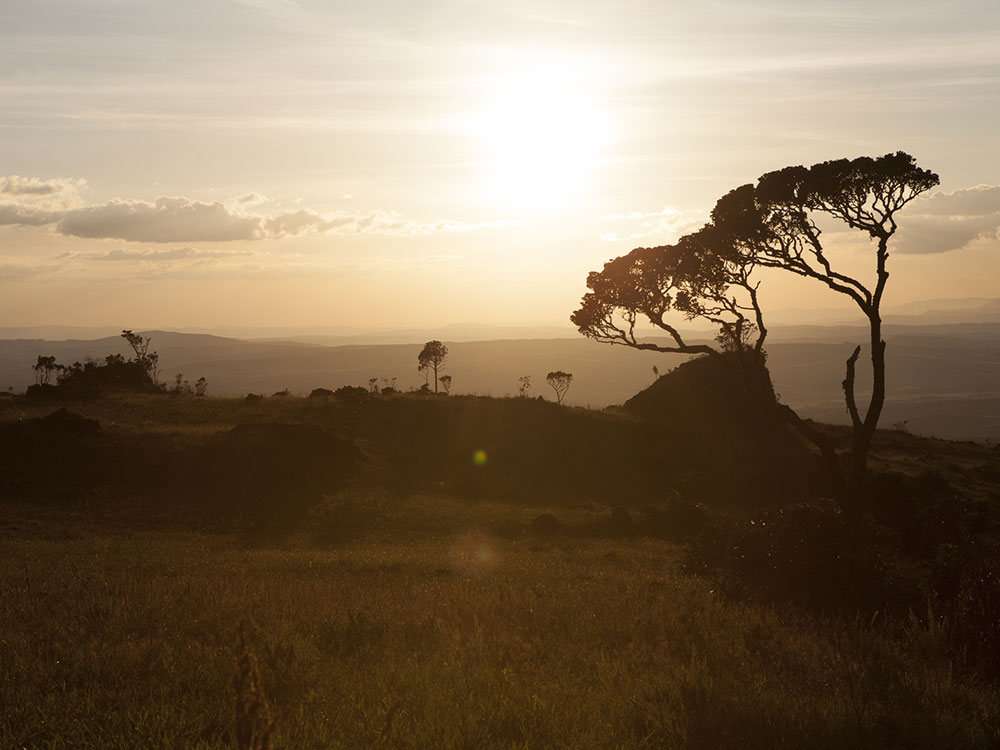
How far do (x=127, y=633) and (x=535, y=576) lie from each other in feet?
32.6

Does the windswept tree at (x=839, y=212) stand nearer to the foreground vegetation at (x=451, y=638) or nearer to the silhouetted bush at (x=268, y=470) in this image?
the foreground vegetation at (x=451, y=638)

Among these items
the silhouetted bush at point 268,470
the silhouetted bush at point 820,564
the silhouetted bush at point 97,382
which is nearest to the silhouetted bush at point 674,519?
the silhouetted bush at point 268,470

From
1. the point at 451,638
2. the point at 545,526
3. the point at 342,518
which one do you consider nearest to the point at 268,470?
the point at 342,518

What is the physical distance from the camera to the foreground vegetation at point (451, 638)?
21.5 feet

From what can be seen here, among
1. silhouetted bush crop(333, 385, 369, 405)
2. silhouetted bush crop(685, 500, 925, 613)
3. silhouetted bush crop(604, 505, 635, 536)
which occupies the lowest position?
silhouetted bush crop(604, 505, 635, 536)

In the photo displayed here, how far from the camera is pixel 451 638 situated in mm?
9773

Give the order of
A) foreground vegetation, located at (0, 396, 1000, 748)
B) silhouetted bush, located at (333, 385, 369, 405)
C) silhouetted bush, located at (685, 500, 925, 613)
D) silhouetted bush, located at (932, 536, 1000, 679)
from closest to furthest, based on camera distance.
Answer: foreground vegetation, located at (0, 396, 1000, 748)
silhouetted bush, located at (932, 536, 1000, 679)
silhouetted bush, located at (685, 500, 925, 613)
silhouetted bush, located at (333, 385, 369, 405)

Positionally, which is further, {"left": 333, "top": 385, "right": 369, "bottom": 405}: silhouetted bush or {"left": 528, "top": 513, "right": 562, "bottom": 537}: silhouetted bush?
{"left": 333, "top": 385, "right": 369, "bottom": 405}: silhouetted bush

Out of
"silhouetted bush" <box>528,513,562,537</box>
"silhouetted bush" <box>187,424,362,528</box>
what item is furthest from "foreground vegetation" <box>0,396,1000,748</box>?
"silhouetted bush" <box>187,424,362,528</box>

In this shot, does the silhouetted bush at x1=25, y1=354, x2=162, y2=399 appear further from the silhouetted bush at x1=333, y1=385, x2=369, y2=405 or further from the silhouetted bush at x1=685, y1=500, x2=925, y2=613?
the silhouetted bush at x1=685, y1=500, x2=925, y2=613

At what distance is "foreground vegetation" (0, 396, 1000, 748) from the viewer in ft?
21.5

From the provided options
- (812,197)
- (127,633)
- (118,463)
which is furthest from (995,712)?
(118,463)

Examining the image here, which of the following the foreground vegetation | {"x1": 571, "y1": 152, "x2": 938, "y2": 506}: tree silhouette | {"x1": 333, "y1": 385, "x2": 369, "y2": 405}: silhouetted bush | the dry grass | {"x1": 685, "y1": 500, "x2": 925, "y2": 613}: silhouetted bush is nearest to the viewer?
the dry grass

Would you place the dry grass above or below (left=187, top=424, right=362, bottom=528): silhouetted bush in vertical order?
above
